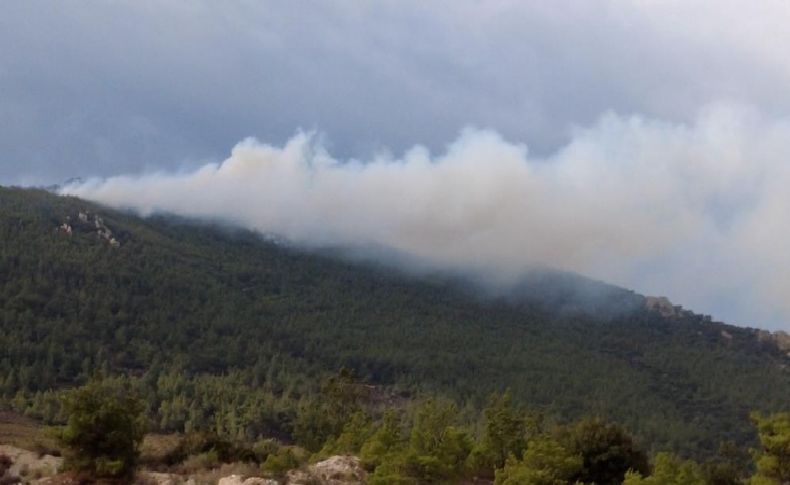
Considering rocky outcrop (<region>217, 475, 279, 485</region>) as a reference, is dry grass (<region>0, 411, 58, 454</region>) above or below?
below

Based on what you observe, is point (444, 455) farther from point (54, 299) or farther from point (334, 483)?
point (54, 299)

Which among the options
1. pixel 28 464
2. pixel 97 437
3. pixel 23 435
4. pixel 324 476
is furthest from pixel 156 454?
pixel 23 435

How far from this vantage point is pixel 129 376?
11731 centimetres

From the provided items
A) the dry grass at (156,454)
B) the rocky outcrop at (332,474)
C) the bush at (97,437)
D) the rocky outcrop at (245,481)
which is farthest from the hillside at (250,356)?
the rocky outcrop at (245,481)

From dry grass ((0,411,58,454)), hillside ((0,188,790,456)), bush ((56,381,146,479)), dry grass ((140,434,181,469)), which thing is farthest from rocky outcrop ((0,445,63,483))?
hillside ((0,188,790,456))

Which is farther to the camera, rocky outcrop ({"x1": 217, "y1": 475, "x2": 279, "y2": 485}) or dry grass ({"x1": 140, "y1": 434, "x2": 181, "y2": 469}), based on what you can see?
dry grass ({"x1": 140, "y1": 434, "x2": 181, "y2": 469})

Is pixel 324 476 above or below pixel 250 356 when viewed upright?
above

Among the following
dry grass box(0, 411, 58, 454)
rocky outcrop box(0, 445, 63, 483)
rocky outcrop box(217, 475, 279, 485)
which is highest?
rocky outcrop box(217, 475, 279, 485)

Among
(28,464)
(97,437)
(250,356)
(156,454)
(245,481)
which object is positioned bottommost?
(250,356)

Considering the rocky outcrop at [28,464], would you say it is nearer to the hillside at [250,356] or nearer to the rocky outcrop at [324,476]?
the rocky outcrop at [324,476]

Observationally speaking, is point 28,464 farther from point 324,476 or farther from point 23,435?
point 23,435

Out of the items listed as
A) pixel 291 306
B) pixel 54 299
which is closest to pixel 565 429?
pixel 54 299

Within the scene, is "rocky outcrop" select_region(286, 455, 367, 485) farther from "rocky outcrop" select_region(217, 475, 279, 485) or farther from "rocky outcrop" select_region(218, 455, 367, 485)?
"rocky outcrop" select_region(217, 475, 279, 485)

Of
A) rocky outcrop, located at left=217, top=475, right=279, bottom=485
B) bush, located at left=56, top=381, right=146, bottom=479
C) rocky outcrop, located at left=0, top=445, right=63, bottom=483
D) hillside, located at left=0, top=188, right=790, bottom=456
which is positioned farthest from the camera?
hillside, located at left=0, top=188, right=790, bottom=456
